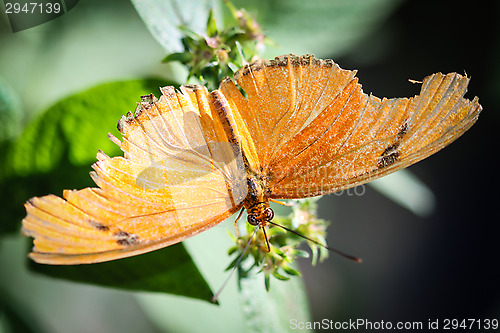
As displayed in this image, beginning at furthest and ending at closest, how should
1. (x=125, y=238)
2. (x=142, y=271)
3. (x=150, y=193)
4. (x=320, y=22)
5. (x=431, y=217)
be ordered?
1. (x=431, y=217)
2. (x=320, y=22)
3. (x=142, y=271)
4. (x=150, y=193)
5. (x=125, y=238)

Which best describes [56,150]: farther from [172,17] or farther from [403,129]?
[403,129]

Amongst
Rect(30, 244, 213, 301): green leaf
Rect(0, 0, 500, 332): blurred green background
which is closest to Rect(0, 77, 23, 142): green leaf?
Rect(0, 0, 500, 332): blurred green background

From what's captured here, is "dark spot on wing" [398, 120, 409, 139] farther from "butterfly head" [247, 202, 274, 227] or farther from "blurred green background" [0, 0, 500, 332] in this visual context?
"blurred green background" [0, 0, 500, 332]

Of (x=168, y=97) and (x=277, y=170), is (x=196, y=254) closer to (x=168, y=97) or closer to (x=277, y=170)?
(x=277, y=170)

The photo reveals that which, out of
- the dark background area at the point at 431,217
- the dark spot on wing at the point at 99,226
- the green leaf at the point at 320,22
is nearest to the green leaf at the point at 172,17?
the green leaf at the point at 320,22

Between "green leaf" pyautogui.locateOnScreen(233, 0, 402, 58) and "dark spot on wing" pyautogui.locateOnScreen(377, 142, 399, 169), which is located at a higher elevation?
"green leaf" pyautogui.locateOnScreen(233, 0, 402, 58)

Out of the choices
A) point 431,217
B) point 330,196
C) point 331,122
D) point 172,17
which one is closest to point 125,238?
point 331,122
